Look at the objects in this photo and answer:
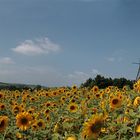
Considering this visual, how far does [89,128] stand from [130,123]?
57.5 inches

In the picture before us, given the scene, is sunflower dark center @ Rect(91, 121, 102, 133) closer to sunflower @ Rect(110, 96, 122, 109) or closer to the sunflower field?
the sunflower field

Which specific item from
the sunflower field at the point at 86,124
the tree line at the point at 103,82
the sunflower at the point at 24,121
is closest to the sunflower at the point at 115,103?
the sunflower field at the point at 86,124

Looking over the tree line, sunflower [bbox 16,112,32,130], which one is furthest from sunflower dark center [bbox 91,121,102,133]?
the tree line

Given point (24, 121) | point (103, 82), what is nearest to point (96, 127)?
point (24, 121)

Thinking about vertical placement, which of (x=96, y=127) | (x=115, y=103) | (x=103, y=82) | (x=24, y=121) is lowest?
(x=24, y=121)

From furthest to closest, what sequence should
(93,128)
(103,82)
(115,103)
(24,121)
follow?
(103,82) < (115,103) < (24,121) < (93,128)

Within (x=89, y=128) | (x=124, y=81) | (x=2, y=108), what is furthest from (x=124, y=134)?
(x=124, y=81)

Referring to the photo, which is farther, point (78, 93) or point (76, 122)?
point (78, 93)

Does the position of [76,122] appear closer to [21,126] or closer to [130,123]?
[21,126]

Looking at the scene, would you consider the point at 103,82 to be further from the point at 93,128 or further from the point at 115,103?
the point at 93,128

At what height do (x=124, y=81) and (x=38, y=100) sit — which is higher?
(x=124, y=81)

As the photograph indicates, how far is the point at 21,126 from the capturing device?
360 inches

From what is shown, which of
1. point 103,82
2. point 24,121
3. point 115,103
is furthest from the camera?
point 103,82

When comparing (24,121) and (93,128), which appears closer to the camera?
(93,128)
